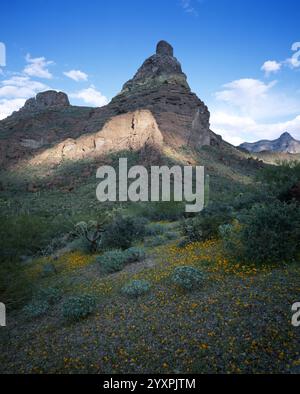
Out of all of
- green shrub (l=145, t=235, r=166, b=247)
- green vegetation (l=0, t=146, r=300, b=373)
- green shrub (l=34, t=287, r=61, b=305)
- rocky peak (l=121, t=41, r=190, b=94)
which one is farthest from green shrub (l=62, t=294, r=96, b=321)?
rocky peak (l=121, t=41, r=190, b=94)

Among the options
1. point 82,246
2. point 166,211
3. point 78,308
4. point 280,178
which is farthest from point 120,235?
point 166,211

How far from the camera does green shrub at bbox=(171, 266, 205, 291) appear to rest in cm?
675

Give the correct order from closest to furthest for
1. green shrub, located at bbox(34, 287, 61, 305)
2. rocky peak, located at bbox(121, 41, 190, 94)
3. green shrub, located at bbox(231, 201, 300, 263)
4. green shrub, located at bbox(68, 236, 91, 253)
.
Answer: green shrub, located at bbox(231, 201, 300, 263) < green shrub, located at bbox(34, 287, 61, 305) < green shrub, located at bbox(68, 236, 91, 253) < rocky peak, located at bbox(121, 41, 190, 94)

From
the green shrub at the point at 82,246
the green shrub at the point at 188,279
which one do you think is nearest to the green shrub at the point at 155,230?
the green shrub at the point at 82,246

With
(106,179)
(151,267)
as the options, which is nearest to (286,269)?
(151,267)

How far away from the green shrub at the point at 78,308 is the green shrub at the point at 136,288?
0.90m

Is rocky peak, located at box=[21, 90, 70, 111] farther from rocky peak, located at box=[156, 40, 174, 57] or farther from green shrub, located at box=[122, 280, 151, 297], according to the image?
green shrub, located at box=[122, 280, 151, 297]

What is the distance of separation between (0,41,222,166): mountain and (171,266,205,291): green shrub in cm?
4455

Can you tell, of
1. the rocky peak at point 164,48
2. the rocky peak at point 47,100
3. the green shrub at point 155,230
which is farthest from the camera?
the rocky peak at point 47,100

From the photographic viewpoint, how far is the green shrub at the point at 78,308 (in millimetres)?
6586

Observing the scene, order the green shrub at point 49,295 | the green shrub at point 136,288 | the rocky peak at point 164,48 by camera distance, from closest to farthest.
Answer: the green shrub at point 136,288 → the green shrub at point 49,295 → the rocky peak at point 164,48

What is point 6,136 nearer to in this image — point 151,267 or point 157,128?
point 157,128

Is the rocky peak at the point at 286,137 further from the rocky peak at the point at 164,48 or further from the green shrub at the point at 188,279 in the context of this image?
the green shrub at the point at 188,279

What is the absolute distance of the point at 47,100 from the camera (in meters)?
110
